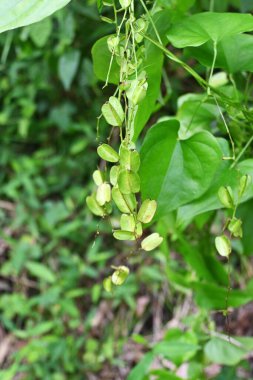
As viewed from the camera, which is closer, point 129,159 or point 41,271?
point 129,159

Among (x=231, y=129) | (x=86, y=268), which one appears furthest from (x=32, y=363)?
(x=231, y=129)

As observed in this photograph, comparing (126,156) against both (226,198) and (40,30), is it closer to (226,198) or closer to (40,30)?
(226,198)

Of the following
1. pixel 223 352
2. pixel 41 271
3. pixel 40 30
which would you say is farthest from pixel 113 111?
pixel 41 271

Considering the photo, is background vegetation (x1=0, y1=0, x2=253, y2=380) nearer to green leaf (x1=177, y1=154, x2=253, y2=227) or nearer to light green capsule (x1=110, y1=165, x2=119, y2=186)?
green leaf (x1=177, y1=154, x2=253, y2=227)

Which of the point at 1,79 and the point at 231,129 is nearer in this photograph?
the point at 231,129

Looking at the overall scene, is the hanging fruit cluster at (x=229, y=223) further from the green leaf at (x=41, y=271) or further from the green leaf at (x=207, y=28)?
the green leaf at (x=41, y=271)

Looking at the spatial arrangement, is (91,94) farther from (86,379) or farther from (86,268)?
(86,379)
